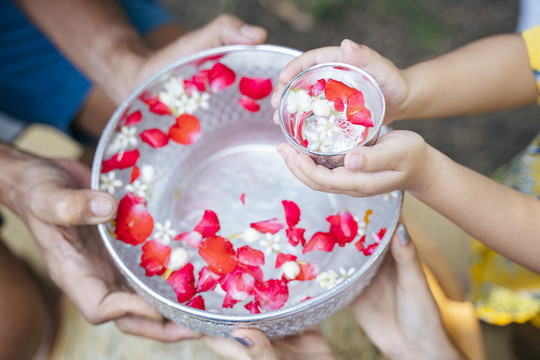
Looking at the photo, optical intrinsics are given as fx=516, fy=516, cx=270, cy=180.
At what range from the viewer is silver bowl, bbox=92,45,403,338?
70cm

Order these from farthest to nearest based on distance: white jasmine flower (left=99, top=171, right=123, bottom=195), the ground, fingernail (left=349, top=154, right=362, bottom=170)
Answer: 1. the ground
2. white jasmine flower (left=99, top=171, right=123, bottom=195)
3. fingernail (left=349, top=154, right=362, bottom=170)

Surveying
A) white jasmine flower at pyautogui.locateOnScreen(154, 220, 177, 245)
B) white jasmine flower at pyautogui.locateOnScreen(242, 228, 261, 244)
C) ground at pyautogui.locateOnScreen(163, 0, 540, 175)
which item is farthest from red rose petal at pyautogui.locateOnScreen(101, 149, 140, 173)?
ground at pyautogui.locateOnScreen(163, 0, 540, 175)

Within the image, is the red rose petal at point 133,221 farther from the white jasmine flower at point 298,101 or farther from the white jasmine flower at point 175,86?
the white jasmine flower at point 298,101

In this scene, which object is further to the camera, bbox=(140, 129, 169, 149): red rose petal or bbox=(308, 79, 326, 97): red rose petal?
bbox=(140, 129, 169, 149): red rose petal

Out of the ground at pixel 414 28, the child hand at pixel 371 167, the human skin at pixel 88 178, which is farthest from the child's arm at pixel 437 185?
the ground at pixel 414 28

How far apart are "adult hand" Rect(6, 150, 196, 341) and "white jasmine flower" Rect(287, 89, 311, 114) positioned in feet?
1.15

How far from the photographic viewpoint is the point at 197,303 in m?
0.70

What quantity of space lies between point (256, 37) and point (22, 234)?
0.87 meters

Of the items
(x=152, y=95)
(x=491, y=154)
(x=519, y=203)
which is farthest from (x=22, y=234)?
(x=491, y=154)

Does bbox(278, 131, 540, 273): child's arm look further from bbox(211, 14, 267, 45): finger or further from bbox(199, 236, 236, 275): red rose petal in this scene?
bbox(211, 14, 267, 45): finger

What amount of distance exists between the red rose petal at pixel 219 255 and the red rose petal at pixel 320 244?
107 millimetres

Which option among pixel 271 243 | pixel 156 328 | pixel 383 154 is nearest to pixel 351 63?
pixel 383 154

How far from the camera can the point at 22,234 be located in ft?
4.34

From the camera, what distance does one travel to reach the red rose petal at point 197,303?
698 millimetres
